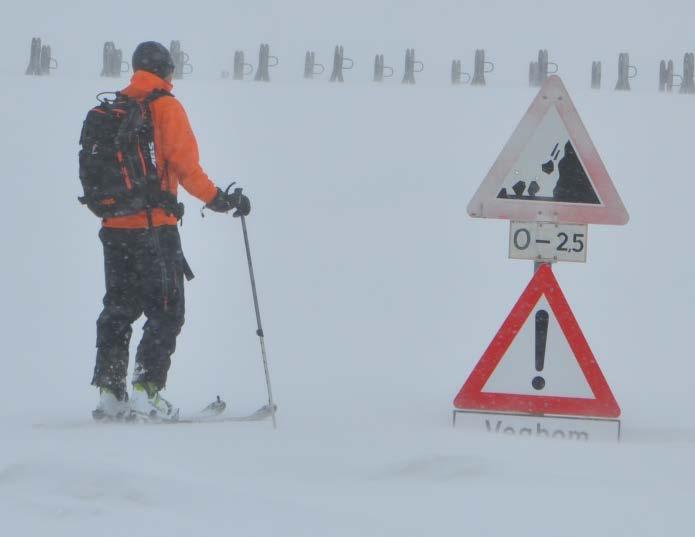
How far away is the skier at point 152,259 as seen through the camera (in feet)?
17.2

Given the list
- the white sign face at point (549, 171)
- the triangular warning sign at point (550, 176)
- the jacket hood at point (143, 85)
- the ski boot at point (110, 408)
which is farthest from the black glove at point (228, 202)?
the white sign face at point (549, 171)

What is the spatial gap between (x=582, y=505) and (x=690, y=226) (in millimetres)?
8808

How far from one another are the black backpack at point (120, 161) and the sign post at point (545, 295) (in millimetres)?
1418

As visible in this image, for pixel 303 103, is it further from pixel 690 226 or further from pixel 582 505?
pixel 582 505

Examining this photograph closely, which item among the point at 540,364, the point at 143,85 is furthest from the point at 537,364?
the point at 143,85

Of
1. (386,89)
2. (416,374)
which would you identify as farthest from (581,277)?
(386,89)

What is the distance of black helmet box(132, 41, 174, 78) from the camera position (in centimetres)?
536

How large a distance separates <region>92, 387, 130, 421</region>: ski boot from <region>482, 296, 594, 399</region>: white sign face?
1658 millimetres

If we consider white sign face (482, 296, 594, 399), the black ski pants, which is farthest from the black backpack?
white sign face (482, 296, 594, 399)

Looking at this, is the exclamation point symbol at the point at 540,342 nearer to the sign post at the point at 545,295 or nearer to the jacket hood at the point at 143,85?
the sign post at the point at 545,295

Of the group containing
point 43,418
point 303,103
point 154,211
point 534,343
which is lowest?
point 43,418

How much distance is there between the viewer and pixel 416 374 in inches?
278

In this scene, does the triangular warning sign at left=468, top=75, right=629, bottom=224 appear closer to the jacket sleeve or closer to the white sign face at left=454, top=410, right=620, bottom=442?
the white sign face at left=454, top=410, right=620, bottom=442

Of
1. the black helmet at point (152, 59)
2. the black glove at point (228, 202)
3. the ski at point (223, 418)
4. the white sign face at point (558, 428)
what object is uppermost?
the black helmet at point (152, 59)
